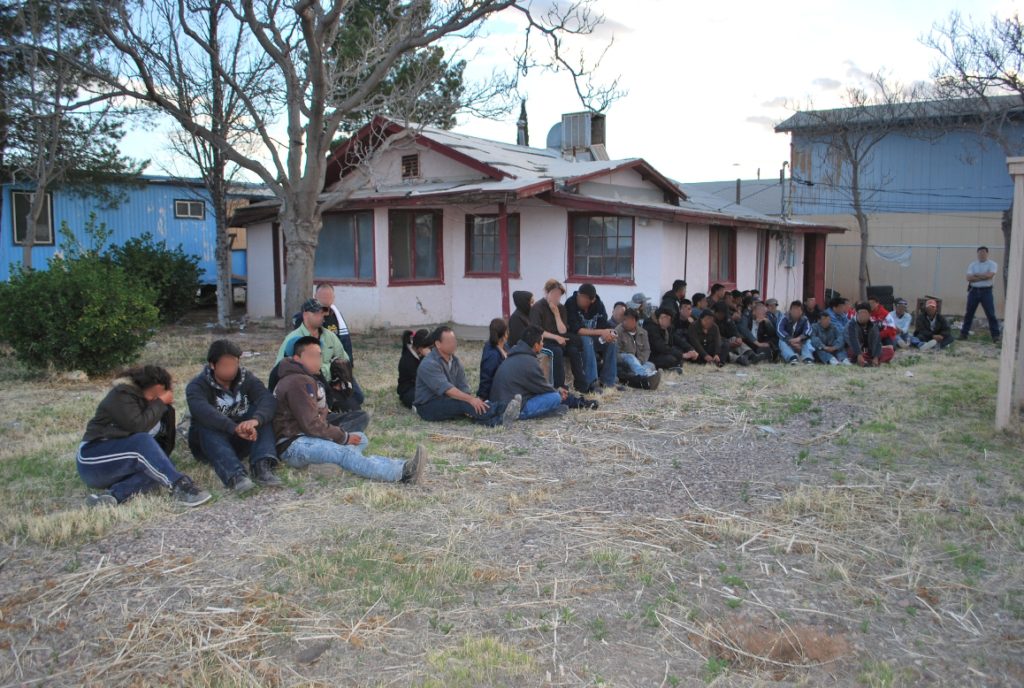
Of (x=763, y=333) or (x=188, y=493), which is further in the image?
(x=763, y=333)

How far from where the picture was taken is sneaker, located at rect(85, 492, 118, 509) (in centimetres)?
582

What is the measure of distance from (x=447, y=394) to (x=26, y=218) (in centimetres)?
1586

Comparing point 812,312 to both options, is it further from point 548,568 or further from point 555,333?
point 548,568

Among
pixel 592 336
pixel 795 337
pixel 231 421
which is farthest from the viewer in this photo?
pixel 795 337

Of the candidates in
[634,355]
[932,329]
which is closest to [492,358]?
[634,355]

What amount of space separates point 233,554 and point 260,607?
84 cm

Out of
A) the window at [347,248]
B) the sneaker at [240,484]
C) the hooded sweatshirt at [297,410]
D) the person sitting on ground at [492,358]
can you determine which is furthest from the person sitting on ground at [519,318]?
the window at [347,248]

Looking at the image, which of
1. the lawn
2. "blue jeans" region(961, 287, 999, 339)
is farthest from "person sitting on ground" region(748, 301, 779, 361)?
the lawn

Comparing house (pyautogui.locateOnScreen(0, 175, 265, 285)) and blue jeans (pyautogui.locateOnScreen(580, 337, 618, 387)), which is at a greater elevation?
house (pyautogui.locateOnScreen(0, 175, 265, 285))

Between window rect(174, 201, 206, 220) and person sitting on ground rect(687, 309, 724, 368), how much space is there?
16089 mm

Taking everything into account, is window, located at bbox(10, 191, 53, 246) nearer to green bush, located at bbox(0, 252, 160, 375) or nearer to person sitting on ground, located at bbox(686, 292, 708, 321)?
green bush, located at bbox(0, 252, 160, 375)

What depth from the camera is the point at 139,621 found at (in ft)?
13.7

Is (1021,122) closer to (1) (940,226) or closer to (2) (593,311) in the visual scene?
(1) (940,226)

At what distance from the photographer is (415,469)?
6484 mm
